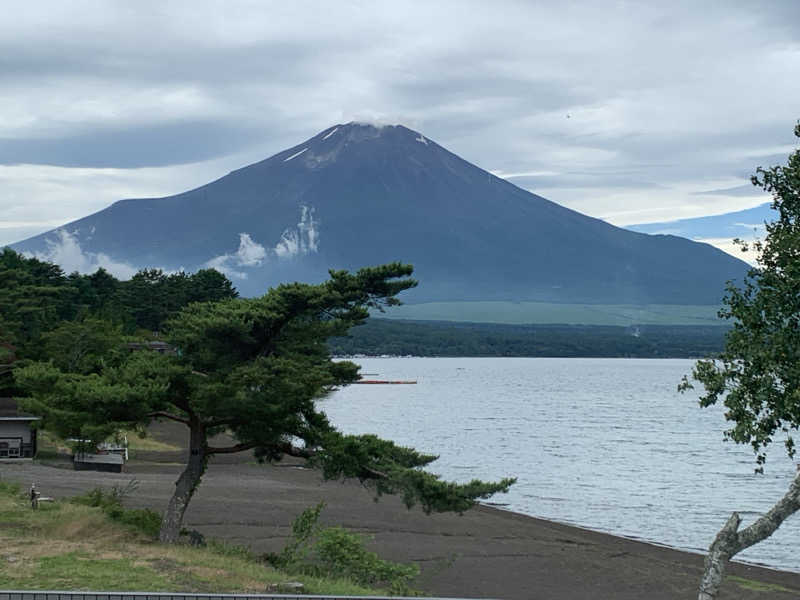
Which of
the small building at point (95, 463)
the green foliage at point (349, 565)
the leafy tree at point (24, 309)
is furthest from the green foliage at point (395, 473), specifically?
the leafy tree at point (24, 309)

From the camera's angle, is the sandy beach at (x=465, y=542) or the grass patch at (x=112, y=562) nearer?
the grass patch at (x=112, y=562)

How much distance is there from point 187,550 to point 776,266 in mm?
11862

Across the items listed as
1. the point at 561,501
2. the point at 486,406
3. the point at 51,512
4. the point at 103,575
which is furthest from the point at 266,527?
the point at 486,406

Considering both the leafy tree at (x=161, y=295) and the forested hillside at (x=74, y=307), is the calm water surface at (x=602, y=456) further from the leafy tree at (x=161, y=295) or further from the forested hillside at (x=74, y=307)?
the leafy tree at (x=161, y=295)

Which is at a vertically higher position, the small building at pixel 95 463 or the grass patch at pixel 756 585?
the small building at pixel 95 463

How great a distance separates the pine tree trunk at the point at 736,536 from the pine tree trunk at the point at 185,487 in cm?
1192

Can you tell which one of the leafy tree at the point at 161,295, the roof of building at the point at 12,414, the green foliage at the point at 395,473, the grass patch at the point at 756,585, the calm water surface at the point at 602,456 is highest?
the leafy tree at the point at 161,295

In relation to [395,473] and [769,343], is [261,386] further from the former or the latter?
[769,343]

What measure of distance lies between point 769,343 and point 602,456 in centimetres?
5150

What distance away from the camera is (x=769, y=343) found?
14625 mm

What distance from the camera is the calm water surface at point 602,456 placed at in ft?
131

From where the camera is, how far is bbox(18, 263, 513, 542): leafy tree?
1922 cm

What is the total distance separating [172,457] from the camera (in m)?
50.8

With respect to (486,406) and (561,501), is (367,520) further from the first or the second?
(486,406)
